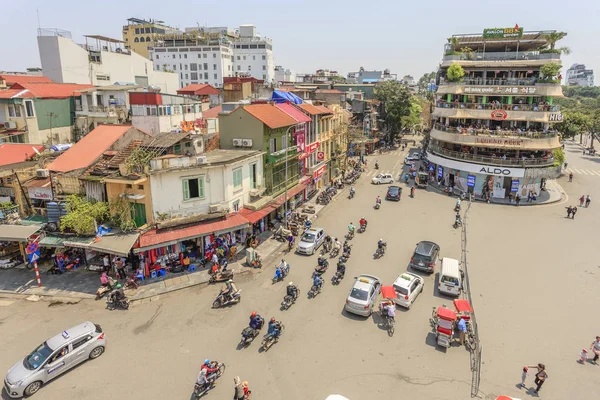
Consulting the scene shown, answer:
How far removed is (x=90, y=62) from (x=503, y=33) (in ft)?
173

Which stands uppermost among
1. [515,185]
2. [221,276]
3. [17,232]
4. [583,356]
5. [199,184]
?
[199,184]

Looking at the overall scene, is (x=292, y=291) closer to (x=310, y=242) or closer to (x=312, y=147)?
(x=310, y=242)

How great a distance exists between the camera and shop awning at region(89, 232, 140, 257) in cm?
2136

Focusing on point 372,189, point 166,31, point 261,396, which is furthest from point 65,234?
point 166,31

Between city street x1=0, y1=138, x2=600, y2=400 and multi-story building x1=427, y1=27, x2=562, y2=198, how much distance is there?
15.3 metres

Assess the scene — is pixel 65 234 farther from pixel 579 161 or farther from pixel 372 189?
pixel 579 161

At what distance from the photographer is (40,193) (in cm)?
2520

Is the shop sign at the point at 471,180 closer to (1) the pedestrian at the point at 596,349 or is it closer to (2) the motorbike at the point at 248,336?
(1) the pedestrian at the point at 596,349

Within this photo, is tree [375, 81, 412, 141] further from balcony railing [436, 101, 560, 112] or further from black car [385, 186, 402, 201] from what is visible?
black car [385, 186, 402, 201]

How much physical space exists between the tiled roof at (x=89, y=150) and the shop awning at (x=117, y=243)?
6.45m

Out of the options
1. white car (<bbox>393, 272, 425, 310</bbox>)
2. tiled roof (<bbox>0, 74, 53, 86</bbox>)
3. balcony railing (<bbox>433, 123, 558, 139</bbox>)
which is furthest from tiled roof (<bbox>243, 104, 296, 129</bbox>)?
tiled roof (<bbox>0, 74, 53, 86</bbox>)

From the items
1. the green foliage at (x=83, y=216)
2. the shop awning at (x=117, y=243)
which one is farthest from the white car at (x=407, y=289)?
the green foliage at (x=83, y=216)

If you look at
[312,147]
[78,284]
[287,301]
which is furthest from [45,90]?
[287,301]

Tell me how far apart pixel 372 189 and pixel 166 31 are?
303 ft
